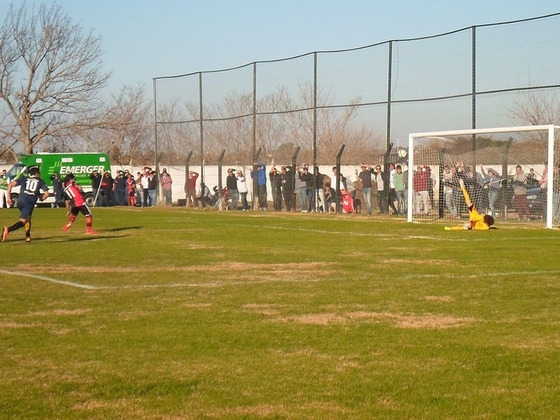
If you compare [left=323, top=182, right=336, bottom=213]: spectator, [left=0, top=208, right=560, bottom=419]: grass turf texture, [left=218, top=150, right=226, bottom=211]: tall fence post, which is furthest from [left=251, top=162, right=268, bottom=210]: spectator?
[left=0, top=208, right=560, bottom=419]: grass turf texture

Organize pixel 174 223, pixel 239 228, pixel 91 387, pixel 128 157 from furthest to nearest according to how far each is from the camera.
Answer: pixel 128 157, pixel 174 223, pixel 239 228, pixel 91 387

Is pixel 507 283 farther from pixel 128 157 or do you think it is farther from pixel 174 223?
pixel 128 157

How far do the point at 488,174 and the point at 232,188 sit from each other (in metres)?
12.5

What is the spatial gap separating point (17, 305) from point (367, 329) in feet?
13.7

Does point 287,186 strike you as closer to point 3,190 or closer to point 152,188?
point 152,188

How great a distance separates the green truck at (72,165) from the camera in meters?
42.0

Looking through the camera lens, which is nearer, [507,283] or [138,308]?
[138,308]

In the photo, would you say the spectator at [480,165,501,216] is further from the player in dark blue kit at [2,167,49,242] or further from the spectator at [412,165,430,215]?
the player in dark blue kit at [2,167,49,242]

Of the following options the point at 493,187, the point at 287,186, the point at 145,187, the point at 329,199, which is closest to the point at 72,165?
the point at 145,187

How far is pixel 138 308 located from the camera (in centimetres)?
989

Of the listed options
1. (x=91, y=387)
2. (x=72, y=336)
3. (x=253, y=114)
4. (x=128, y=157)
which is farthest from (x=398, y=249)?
(x=128, y=157)

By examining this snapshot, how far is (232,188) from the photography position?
34.9m

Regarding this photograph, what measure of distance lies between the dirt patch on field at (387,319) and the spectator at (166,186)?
1183 inches

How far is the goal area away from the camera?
76.0 feet
